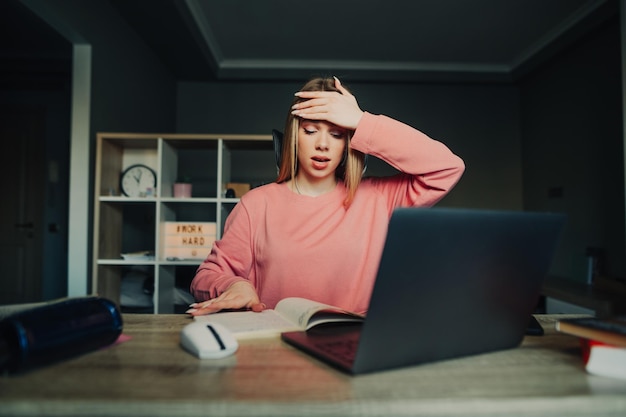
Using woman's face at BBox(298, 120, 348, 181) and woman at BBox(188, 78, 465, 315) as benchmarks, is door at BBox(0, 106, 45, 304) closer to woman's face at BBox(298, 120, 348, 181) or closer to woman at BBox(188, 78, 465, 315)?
woman at BBox(188, 78, 465, 315)

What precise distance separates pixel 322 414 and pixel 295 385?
73mm

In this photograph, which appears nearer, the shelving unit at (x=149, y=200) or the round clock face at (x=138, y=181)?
the shelving unit at (x=149, y=200)

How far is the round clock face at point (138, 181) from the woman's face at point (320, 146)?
1967 mm

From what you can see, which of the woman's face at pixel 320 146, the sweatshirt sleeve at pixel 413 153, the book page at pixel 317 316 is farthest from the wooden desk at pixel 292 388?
the woman's face at pixel 320 146

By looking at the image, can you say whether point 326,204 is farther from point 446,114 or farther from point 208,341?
point 446,114

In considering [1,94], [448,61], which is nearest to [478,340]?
[448,61]

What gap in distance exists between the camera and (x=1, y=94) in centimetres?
495

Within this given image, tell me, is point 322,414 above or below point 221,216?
below

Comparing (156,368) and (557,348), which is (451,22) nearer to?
(557,348)

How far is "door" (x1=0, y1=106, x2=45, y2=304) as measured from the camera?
4832 millimetres

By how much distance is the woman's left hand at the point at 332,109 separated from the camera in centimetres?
116

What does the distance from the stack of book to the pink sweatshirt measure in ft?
2.02

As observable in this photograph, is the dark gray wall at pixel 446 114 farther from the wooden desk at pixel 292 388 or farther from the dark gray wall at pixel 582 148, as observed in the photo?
the wooden desk at pixel 292 388

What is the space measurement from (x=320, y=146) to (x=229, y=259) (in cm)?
39
